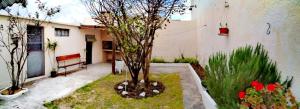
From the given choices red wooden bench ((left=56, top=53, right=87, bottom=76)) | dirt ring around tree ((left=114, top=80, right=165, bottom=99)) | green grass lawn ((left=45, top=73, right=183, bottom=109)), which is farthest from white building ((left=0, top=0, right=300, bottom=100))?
dirt ring around tree ((left=114, top=80, right=165, bottom=99))

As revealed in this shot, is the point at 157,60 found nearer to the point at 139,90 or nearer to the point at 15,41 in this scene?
the point at 139,90

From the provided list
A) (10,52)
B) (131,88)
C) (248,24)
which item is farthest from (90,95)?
(248,24)

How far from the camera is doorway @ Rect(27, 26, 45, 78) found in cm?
1134

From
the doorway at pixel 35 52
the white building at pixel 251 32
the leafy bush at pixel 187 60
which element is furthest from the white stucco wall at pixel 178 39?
the doorway at pixel 35 52

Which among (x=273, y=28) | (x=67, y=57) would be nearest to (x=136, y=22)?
(x=273, y=28)

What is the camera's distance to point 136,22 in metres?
9.64

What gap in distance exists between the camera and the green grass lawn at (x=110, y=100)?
25.0 feet

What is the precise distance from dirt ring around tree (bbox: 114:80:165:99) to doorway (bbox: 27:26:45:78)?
177 inches

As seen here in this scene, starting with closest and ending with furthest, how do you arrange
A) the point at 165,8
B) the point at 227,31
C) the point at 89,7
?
the point at 227,31
the point at 165,8
the point at 89,7

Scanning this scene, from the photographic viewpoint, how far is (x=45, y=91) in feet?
30.5

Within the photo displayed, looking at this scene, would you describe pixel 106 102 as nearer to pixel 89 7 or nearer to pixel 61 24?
pixel 89 7

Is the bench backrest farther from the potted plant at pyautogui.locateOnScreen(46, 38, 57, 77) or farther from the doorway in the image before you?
the doorway

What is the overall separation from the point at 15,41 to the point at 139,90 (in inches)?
210

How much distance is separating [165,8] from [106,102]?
452 cm
